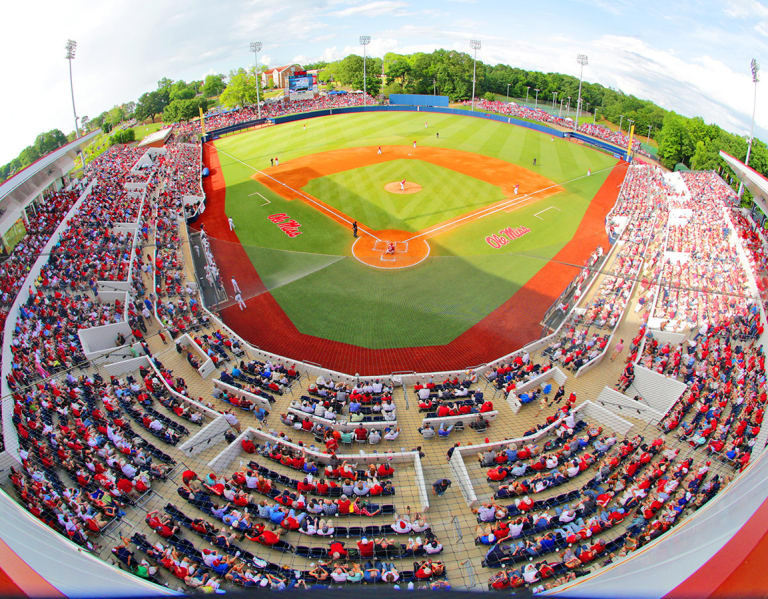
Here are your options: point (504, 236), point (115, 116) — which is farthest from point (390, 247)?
point (115, 116)

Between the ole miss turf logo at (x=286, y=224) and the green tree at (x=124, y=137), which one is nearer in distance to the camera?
the ole miss turf logo at (x=286, y=224)

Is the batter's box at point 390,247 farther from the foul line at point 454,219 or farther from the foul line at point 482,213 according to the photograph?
the foul line at point 482,213

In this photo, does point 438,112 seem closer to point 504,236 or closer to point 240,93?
point 240,93

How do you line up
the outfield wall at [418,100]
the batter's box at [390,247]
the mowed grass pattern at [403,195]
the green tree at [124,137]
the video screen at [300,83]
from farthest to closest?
1. the video screen at [300,83]
2. the outfield wall at [418,100]
3. the green tree at [124,137]
4. the mowed grass pattern at [403,195]
5. the batter's box at [390,247]

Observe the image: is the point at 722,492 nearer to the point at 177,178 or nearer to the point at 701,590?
the point at 701,590

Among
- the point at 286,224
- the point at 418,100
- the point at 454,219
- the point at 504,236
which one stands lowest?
the point at 504,236

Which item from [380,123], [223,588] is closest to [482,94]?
[380,123]

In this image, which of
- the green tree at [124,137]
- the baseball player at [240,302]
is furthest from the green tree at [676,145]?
the green tree at [124,137]
